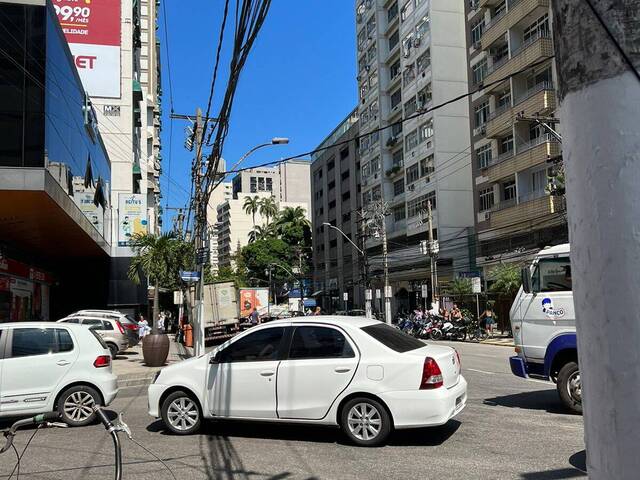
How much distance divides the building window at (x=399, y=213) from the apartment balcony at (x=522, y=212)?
51.6ft

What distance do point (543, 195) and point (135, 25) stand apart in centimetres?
4339

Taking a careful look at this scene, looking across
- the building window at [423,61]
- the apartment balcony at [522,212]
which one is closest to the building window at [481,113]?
the apartment balcony at [522,212]

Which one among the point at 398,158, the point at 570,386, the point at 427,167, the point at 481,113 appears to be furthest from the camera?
the point at 398,158

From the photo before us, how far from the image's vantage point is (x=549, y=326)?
355 inches

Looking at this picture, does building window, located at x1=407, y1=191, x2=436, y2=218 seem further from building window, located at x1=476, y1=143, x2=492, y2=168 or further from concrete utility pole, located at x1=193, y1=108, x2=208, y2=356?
concrete utility pole, located at x1=193, y1=108, x2=208, y2=356

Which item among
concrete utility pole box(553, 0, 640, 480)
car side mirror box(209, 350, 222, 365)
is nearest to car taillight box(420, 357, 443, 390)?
car side mirror box(209, 350, 222, 365)

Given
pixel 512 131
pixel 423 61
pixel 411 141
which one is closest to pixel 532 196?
pixel 512 131

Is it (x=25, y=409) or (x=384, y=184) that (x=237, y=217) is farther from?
(x=25, y=409)

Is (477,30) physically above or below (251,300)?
above

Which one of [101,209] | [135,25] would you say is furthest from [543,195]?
[135,25]

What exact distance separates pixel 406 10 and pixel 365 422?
185 ft

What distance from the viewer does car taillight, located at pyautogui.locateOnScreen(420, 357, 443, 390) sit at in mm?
6898

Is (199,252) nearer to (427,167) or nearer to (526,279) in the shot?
(526,279)

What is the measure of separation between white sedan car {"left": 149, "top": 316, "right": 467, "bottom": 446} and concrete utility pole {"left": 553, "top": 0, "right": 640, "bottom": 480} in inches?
202
